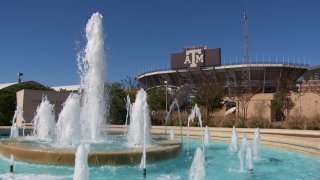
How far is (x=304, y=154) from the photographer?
46.6ft

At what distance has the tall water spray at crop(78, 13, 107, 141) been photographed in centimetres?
1530

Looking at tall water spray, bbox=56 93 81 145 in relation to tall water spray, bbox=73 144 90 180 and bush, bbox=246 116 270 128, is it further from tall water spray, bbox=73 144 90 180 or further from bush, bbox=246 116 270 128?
bush, bbox=246 116 270 128

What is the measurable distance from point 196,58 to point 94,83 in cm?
4957

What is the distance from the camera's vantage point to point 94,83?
1609 centimetres

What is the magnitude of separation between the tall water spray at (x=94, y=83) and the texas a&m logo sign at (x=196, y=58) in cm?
4724

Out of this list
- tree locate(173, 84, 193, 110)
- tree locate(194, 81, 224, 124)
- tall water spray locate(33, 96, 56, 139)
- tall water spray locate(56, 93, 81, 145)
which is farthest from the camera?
tree locate(173, 84, 193, 110)

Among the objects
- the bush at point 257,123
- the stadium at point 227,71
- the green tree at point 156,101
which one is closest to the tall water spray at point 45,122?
the bush at point 257,123

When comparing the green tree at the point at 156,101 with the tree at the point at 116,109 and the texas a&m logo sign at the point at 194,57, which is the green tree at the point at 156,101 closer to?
the tree at the point at 116,109

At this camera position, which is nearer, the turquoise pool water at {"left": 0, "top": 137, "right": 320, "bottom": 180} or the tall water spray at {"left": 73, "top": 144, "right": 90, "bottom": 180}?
the tall water spray at {"left": 73, "top": 144, "right": 90, "bottom": 180}

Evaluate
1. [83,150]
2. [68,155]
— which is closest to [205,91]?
[68,155]

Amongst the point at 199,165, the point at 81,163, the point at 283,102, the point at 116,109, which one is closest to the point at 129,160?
the point at 199,165

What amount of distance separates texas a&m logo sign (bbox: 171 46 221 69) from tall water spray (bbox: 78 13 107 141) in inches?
1860

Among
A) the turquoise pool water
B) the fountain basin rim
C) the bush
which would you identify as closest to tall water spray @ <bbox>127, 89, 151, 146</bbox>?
the turquoise pool water

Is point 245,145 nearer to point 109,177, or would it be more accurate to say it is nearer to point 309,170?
point 309,170
